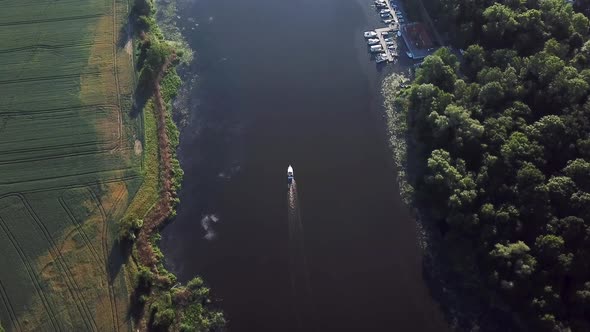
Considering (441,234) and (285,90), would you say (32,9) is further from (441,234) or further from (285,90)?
(441,234)

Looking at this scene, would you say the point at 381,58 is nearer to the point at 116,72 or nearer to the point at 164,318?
the point at 116,72

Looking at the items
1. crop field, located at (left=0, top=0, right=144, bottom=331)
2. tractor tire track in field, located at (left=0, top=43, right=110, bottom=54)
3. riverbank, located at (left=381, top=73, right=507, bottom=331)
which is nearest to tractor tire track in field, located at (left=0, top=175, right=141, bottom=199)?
crop field, located at (left=0, top=0, right=144, bottom=331)

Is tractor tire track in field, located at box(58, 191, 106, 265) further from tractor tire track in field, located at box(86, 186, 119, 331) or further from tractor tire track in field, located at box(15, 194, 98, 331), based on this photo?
tractor tire track in field, located at box(15, 194, 98, 331)

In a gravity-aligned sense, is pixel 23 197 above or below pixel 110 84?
below

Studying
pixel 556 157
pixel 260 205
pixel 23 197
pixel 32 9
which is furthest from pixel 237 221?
pixel 32 9

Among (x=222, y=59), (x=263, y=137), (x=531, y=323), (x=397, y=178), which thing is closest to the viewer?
(x=531, y=323)

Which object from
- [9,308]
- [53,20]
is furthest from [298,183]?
[53,20]
